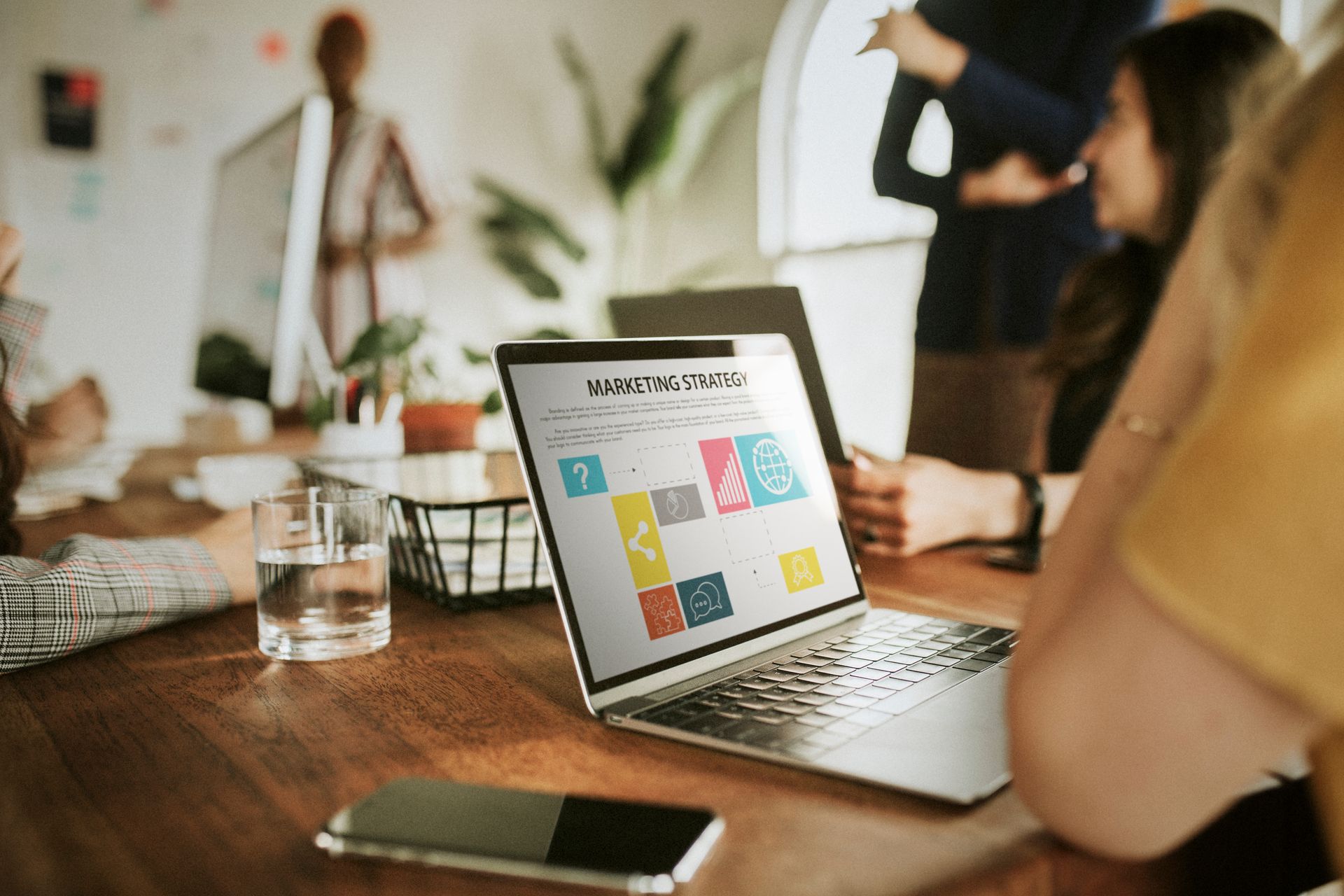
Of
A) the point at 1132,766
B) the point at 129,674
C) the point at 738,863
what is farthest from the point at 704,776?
the point at 129,674

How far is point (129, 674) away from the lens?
2.08ft

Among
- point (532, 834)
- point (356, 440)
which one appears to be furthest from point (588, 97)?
point (532, 834)

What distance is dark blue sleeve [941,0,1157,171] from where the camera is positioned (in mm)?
1891

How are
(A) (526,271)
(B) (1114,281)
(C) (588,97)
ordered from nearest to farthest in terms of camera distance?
(B) (1114,281)
(A) (526,271)
(C) (588,97)

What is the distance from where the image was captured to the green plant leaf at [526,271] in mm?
3973

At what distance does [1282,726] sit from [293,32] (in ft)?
13.4

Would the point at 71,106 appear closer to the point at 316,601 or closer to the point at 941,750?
the point at 316,601

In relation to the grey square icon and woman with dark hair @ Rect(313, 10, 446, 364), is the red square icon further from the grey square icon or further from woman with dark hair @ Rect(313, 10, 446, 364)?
woman with dark hair @ Rect(313, 10, 446, 364)

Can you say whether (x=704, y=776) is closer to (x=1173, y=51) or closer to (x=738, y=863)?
(x=738, y=863)

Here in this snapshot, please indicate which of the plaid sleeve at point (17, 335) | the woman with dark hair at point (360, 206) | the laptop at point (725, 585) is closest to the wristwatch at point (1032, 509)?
the laptop at point (725, 585)

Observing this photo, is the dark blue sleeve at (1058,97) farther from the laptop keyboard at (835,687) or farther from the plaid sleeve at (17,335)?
the plaid sleeve at (17,335)

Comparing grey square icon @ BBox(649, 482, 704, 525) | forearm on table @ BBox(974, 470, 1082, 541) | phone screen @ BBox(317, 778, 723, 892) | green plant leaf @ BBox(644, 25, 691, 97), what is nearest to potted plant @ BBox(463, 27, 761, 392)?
green plant leaf @ BBox(644, 25, 691, 97)

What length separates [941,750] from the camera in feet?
1.60

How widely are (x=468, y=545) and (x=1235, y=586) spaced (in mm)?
593
